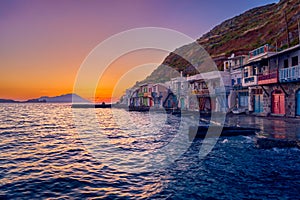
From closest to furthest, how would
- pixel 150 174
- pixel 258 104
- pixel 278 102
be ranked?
pixel 150 174 → pixel 278 102 → pixel 258 104

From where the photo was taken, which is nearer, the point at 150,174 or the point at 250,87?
the point at 150,174

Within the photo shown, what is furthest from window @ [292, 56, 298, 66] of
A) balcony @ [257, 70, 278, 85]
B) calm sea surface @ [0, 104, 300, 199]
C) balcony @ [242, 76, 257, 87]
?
calm sea surface @ [0, 104, 300, 199]

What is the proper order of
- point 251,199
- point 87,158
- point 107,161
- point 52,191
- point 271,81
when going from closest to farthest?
1. point 251,199
2. point 52,191
3. point 107,161
4. point 87,158
5. point 271,81

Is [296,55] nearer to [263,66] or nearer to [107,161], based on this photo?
[263,66]

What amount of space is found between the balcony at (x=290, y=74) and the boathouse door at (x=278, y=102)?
330 centimetres

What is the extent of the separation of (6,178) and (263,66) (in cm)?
3428

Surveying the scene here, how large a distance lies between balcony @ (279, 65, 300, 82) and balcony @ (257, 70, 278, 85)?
78 centimetres

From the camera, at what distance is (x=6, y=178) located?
1033 cm

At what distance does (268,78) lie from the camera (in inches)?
1210

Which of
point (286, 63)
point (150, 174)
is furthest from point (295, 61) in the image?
point (150, 174)

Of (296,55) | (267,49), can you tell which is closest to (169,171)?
(296,55)

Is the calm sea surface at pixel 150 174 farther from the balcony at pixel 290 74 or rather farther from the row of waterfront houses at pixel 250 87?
the row of waterfront houses at pixel 250 87

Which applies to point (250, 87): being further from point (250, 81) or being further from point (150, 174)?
point (150, 174)

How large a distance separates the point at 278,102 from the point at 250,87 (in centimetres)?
688
